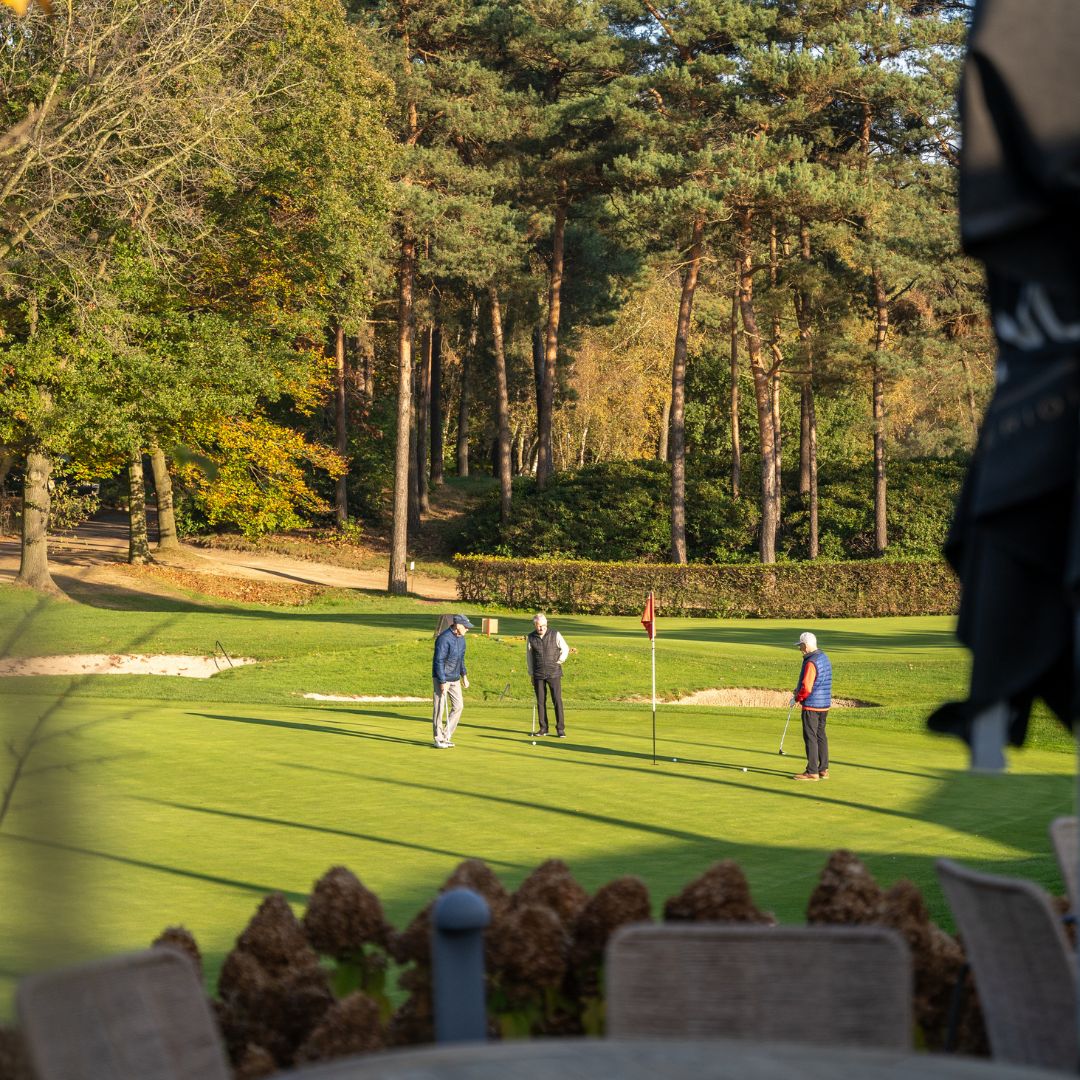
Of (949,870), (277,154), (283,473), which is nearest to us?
(949,870)

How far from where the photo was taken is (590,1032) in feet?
15.2

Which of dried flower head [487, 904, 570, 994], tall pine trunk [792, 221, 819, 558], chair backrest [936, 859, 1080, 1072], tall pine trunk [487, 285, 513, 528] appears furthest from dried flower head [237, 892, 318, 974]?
tall pine trunk [487, 285, 513, 528]

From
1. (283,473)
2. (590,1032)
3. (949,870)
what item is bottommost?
(590,1032)

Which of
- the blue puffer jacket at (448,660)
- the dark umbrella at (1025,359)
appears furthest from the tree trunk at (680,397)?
the dark umbrella at (1025,359)

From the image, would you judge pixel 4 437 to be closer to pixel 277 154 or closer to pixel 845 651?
pixel 277 154

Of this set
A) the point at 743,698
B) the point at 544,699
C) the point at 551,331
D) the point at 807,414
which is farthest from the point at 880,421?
the point at 544,699

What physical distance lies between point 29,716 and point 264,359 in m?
34.4

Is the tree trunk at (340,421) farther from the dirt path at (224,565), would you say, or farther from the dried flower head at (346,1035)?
the dried flower head at (346,1035)

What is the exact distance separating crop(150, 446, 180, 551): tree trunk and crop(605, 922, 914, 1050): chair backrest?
1676 inches

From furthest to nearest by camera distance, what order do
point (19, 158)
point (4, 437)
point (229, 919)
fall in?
point (4, 437) → point (19, 158) → point (229, 919)

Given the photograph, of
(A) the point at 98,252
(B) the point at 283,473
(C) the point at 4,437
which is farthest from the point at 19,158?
(B) the point at 283,473

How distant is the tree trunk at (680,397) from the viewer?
151ft

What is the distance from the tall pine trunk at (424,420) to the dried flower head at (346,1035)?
51.7 meters

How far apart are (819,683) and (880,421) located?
33.5 meters
